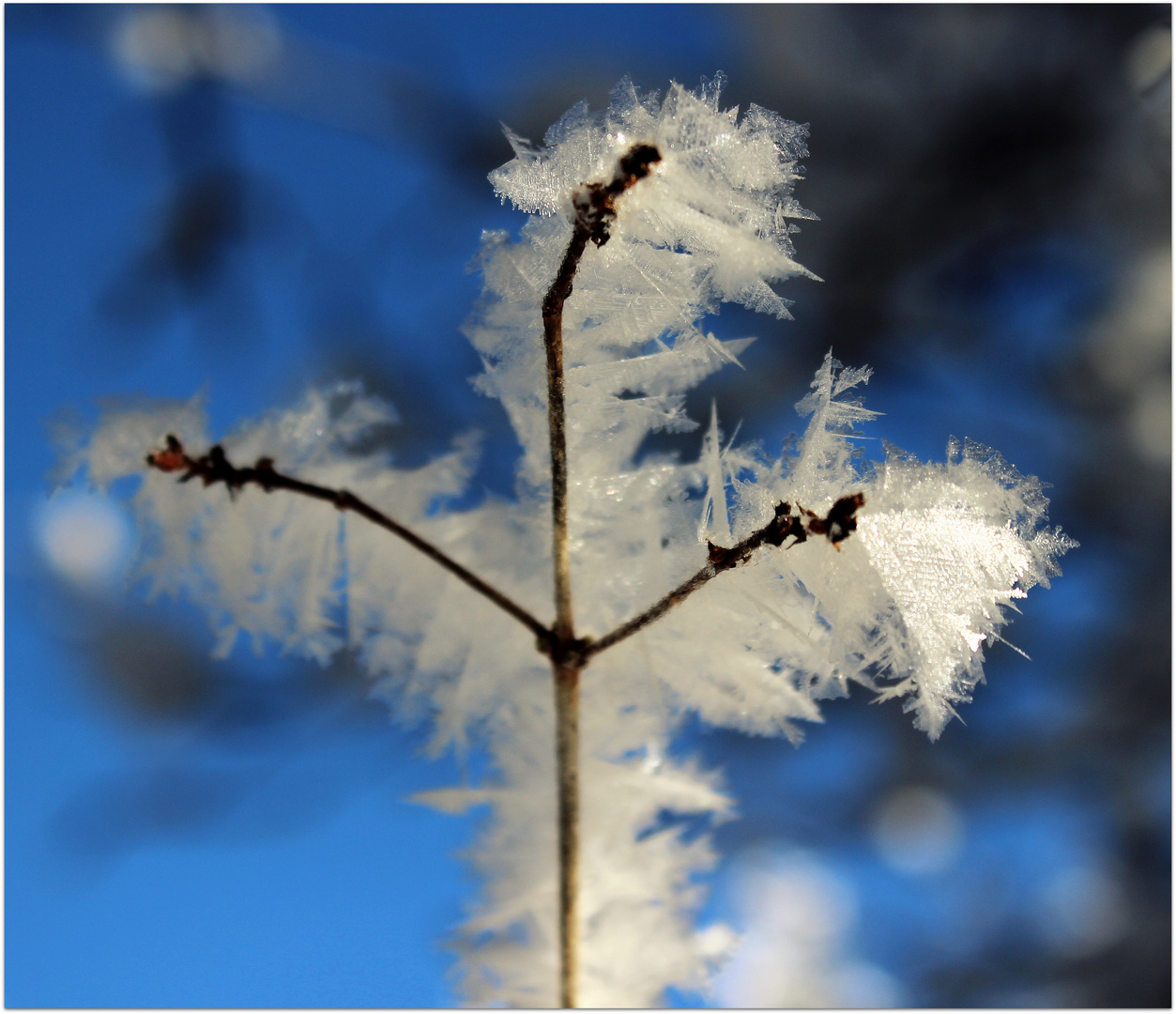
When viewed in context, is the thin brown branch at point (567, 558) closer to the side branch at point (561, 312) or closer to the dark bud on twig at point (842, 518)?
the side branch at point (561, 312)

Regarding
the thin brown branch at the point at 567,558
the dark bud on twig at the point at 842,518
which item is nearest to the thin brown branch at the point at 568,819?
the thin brown branch at the point at 567,558

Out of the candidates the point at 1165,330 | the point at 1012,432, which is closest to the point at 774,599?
the point at 1012,432

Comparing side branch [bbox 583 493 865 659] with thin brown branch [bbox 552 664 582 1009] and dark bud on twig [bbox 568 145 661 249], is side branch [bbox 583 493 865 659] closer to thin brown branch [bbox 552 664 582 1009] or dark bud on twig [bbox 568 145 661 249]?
A: thin brown branch [bbox 552 664 582 1009]

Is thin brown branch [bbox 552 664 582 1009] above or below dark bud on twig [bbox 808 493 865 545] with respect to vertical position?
below

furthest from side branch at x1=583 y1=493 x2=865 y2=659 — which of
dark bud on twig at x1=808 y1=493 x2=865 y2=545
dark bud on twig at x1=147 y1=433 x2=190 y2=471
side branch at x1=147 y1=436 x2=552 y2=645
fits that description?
dark bud on twig at x1=147 y1=433 x2=190 y2=471

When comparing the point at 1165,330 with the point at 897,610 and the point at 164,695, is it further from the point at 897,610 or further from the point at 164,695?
the point at 164,695

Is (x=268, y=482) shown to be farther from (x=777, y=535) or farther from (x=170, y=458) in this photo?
(x=777, y=535)
